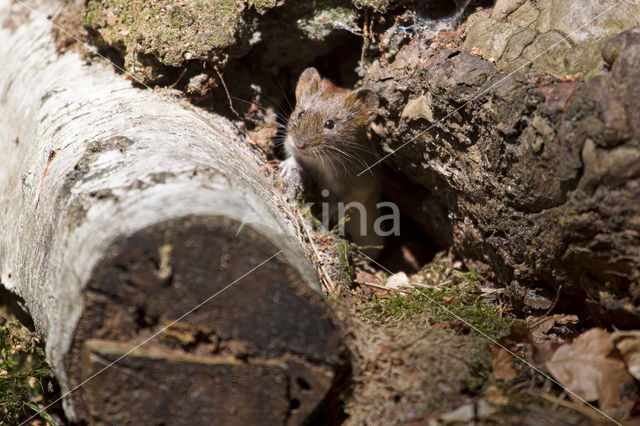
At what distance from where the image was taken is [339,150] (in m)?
5.15

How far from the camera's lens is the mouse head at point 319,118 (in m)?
4.93

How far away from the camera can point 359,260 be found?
4871mm

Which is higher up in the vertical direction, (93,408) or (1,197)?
(1,197)

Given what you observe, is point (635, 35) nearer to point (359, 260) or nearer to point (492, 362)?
point (492, 362)

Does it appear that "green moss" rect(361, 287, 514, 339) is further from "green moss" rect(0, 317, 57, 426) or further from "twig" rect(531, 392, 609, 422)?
"green moss" rect(0, 317, 57, 426)

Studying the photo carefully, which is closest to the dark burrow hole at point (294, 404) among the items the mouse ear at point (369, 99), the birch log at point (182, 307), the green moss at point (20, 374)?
the birch log at point (182, 307)

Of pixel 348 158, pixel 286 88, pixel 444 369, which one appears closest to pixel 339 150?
pixel 348 158

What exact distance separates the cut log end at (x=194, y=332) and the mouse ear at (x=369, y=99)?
2.45 metres

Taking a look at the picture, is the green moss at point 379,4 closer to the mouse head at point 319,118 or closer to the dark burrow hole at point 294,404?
the mouse head at point 319,118

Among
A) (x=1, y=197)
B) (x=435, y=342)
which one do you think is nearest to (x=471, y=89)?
(x=435, y=342)

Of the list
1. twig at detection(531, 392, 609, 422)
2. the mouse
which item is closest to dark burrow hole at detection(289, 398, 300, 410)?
twig at detection(531, 392, 609, 422)

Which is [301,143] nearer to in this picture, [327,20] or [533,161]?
[327,20]

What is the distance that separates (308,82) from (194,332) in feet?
10.3

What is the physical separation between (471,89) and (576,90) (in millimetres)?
748
